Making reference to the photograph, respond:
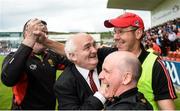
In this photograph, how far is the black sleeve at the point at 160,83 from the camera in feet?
11.5

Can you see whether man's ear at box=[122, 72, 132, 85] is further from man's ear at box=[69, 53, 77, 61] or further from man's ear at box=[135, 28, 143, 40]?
man's ear at box=[135, 28, 143, 40]

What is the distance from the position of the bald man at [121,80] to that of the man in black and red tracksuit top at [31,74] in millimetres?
1249

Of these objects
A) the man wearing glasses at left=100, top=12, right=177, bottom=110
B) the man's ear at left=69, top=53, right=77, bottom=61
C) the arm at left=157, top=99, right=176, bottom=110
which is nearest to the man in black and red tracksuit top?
the man's ear at left=69, top=53, right=77, bottom=61

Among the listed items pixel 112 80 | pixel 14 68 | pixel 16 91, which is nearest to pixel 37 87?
pixel 16 91

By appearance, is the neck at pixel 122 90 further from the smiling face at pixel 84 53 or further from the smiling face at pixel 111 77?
the smiling face at pixel 84 53

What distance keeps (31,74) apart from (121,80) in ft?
5.78

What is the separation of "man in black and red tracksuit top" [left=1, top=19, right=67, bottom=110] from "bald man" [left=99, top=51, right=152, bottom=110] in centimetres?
125

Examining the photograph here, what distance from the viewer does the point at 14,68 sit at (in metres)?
3.84

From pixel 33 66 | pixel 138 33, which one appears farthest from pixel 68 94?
pixel 33 66

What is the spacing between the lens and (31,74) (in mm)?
4270

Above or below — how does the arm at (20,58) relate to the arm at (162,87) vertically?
above

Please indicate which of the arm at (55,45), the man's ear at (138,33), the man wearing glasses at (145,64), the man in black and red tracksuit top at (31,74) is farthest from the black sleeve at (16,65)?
the man's ear at (138,33)

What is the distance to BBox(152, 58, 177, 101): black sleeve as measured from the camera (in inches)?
139

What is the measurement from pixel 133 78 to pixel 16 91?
1.94 meters
